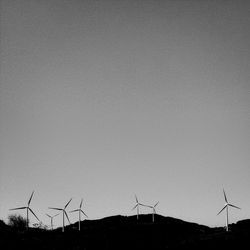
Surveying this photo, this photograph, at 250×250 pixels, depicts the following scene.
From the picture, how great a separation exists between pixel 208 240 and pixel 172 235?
2024 inches

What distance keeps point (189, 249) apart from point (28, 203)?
244 ft

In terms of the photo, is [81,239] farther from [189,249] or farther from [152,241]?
[189,249]

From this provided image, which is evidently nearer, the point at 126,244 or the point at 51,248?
the point at 51,248

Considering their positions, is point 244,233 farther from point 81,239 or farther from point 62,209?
point 62,209

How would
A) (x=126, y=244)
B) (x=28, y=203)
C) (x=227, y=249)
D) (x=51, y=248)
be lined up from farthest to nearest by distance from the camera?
(x=28, y=203), (x=126, y=244), (x=51, y=248), (x=227, y=249)

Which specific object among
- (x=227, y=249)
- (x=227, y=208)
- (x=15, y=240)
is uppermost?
(x=227, y=208)

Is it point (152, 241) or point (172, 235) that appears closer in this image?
point (152, 241)

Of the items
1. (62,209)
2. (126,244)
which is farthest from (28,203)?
(126,244)

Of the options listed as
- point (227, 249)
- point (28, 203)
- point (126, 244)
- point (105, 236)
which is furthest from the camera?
point (28, 203)

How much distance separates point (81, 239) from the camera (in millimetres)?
129500

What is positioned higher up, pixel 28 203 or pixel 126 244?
pixel 28 203

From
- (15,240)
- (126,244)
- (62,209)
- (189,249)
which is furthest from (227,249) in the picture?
(62,209)

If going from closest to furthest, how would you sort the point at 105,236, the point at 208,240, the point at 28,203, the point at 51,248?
the point at 208,240, the point at 51,248, the point at 105,236, the point at 28,203

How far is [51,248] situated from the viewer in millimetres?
114500
